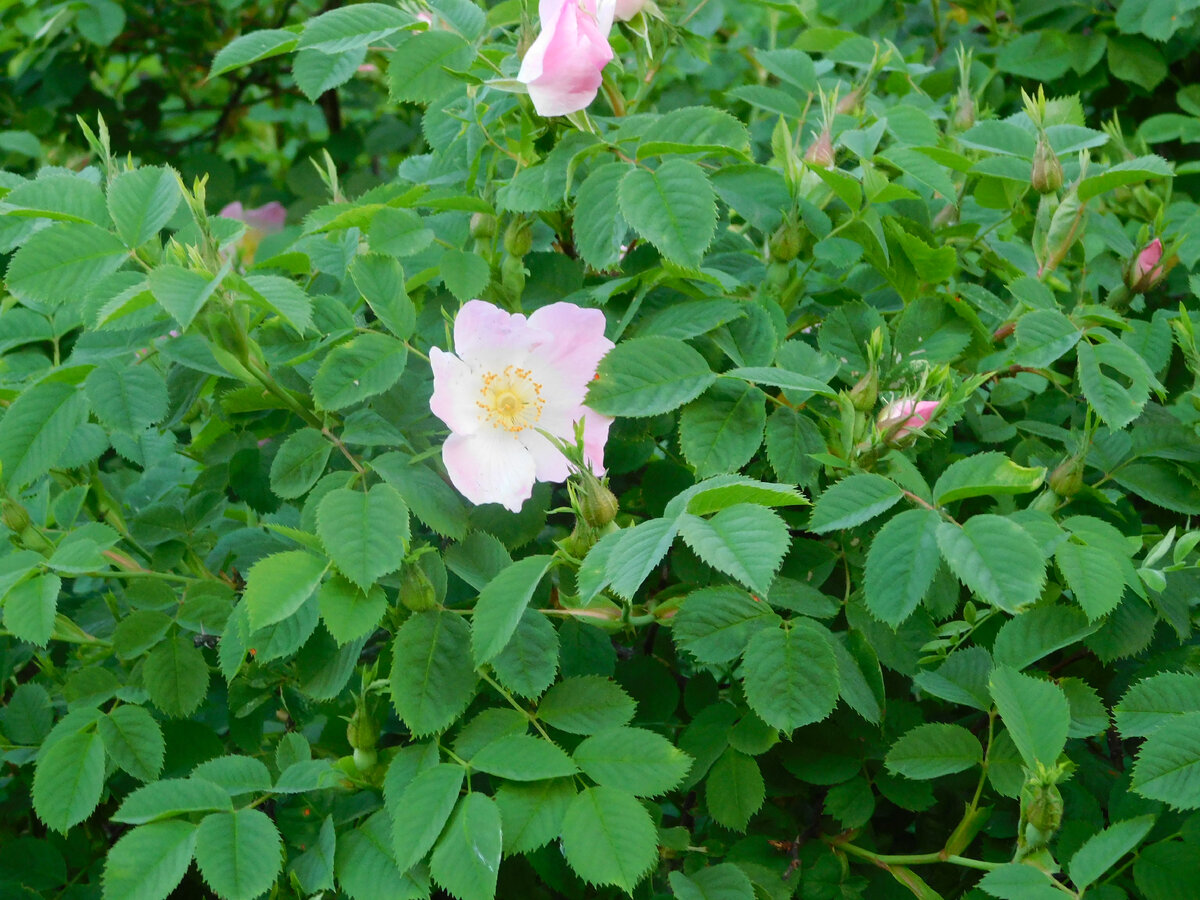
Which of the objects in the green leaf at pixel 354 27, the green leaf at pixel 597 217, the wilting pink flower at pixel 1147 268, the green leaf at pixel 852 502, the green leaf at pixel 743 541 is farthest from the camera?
the wilting pink flower at pixel 1147 268

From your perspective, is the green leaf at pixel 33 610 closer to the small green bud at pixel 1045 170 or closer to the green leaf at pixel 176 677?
the green leaf at pixel 176 677

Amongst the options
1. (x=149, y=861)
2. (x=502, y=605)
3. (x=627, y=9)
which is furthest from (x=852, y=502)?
(x=149, y=861)

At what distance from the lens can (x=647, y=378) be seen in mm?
946

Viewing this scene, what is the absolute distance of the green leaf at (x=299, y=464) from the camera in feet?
3.18

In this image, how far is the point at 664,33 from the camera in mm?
1166

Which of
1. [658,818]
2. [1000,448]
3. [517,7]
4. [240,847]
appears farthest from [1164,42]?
[240,847]

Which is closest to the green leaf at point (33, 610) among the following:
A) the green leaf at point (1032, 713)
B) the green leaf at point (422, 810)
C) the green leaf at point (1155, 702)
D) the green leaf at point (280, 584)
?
the green leaf at point (280, 584)

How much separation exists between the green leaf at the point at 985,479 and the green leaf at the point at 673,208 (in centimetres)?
27

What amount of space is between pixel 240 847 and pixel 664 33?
866mm

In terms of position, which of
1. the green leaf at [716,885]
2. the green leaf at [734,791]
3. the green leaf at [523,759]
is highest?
the green leaf at [523,759]

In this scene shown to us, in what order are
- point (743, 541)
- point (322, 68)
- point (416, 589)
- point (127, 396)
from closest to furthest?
1. point (743, 541)
2. point (416, 589)
3. point (127, 396)
4. point (322, 68)

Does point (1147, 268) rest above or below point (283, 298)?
below

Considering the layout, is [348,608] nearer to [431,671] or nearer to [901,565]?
[431,671]

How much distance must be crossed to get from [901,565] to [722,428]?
7.5 inches
